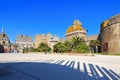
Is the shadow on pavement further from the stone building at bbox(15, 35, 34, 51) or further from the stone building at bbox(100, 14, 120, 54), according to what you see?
the stone building at bbox(15, 35, 34, 51)

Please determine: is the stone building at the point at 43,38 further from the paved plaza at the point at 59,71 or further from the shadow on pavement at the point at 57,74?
the shadow on pavement at the point at 57,74

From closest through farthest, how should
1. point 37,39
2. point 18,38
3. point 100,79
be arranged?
point 100,79
point 37,39
point 18,38

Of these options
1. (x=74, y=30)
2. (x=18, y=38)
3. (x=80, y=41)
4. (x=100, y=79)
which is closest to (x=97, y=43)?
(x=80, y=41)

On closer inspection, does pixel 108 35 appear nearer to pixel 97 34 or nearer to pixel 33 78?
pixel 97 34

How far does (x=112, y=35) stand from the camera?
4628 cm

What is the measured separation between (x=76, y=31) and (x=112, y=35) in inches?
1301

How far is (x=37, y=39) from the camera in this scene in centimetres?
10019

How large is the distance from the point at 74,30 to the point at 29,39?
68613 mm

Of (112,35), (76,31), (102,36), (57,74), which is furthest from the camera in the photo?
(76,31)

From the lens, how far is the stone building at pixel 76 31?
77.5 metres

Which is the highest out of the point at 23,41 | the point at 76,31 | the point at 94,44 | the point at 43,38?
the point at 76,31

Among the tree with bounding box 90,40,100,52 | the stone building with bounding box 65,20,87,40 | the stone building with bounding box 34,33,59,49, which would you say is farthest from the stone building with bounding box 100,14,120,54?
the stone building with bounding box 34,33,59,49

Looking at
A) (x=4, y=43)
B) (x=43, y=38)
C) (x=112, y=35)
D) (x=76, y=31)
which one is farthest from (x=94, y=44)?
(x=4, y=43)

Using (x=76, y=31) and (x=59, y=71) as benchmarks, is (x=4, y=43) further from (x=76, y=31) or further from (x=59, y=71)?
(x=59, y=71)
